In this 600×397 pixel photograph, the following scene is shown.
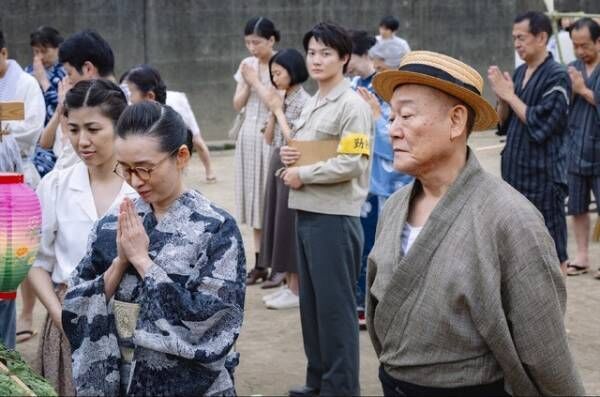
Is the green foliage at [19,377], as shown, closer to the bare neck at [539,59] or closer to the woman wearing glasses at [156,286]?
the woman wearing glasses at [156,286]

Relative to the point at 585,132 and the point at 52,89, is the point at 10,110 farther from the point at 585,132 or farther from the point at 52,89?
the point at 585,132

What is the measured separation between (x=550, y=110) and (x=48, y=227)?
367cm

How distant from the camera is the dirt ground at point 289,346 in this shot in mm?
5969

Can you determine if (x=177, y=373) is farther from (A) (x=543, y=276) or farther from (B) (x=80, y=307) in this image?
(A) (x=543, y=276)

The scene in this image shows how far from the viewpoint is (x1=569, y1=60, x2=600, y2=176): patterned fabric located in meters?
8.37

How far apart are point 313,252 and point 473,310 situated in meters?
2.67

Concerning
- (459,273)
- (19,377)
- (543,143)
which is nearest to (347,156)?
(543,143)

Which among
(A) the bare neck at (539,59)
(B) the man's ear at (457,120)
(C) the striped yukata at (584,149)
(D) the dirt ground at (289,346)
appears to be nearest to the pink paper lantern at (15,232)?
(B) the man's ear at (457,120)

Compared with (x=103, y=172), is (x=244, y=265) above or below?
below

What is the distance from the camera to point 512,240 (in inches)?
113

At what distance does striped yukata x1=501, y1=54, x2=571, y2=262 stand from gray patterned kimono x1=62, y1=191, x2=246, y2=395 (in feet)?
12.1

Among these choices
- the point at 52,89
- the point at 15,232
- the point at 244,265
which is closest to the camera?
the point at 244,265

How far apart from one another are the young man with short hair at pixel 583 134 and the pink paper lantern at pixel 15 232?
5.61 meters

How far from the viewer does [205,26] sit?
16062 mm
